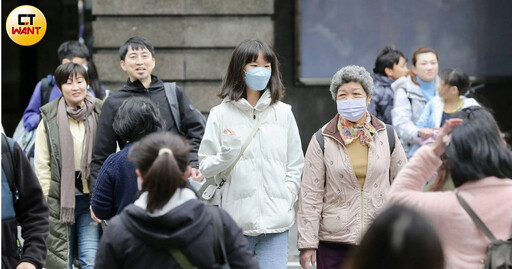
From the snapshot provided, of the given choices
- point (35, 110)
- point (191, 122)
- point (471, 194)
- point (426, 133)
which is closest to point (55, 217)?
point (191, 122)

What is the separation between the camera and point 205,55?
1140 cm

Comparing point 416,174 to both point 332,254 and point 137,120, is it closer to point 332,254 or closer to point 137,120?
point 332,254

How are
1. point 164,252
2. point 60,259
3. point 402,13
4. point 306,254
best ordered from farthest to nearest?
point 402,13, point 60,259, point 306,254, point 164,252

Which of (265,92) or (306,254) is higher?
(265,92)

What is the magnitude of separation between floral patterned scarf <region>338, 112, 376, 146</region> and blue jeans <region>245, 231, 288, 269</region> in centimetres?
74

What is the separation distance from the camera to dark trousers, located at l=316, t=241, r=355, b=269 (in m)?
5.78

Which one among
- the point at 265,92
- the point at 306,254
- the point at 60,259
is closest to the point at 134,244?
the point at 306,254

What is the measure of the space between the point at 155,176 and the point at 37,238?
53.3 inches

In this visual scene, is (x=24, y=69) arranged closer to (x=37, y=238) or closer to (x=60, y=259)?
(x=60, y=259)

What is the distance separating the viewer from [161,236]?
3.82 metres

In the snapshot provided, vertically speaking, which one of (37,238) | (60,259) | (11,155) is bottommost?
(60,259)

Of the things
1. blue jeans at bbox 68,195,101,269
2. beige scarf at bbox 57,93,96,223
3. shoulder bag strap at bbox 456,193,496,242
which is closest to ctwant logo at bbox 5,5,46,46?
beige scarf at bbox 57,93,96,223

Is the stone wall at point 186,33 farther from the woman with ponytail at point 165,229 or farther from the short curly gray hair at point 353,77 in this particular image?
the woman with ponytail at point 165,229

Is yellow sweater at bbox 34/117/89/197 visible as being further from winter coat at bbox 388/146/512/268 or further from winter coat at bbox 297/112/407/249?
winter coat at bbox 388/146/512/268
